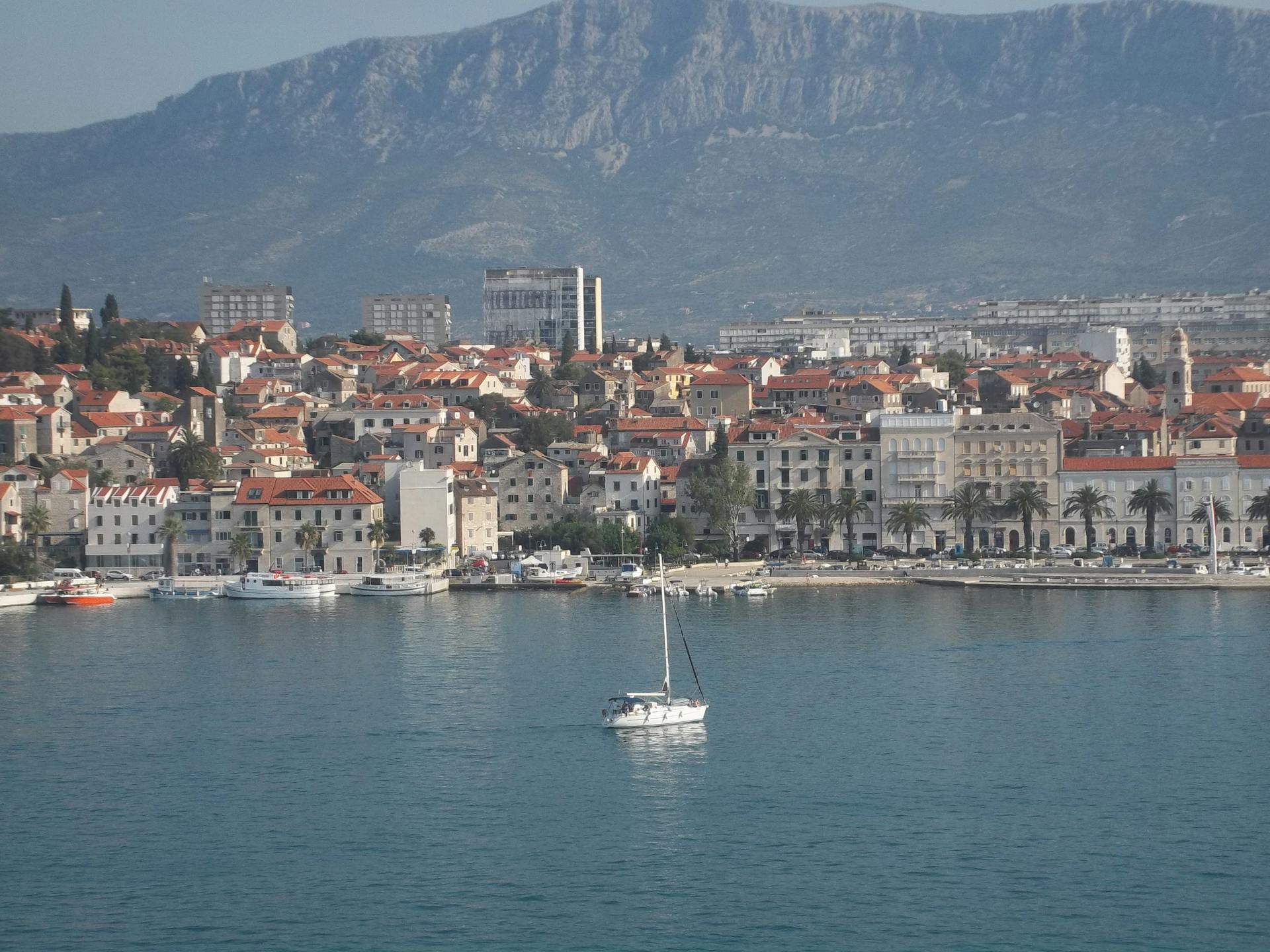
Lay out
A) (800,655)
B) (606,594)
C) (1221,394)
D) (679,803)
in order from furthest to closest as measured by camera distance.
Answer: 1. (1221,394)
2. (606,594)
3. (800,655)
4. (679,803)

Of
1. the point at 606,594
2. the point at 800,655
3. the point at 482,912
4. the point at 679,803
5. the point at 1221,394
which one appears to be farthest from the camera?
the point at 1221,394

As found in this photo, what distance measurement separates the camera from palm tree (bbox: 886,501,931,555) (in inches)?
2328

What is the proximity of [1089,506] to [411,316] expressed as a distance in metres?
83.8

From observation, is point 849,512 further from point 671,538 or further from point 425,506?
point 425,506

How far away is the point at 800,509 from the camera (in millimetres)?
59000

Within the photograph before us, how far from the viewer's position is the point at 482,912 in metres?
24.7

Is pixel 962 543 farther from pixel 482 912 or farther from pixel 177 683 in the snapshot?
pixel 482 912

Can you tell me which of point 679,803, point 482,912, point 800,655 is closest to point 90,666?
point 800,655

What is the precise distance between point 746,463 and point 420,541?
31.1 ft

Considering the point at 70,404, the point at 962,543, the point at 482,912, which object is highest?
the point at 70,404

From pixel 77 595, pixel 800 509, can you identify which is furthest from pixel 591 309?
pixel 77 595

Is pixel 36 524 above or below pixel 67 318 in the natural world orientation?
below

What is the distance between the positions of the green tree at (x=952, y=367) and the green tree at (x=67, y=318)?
35.2 meters

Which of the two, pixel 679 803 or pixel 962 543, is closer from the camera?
pixel 679 803
